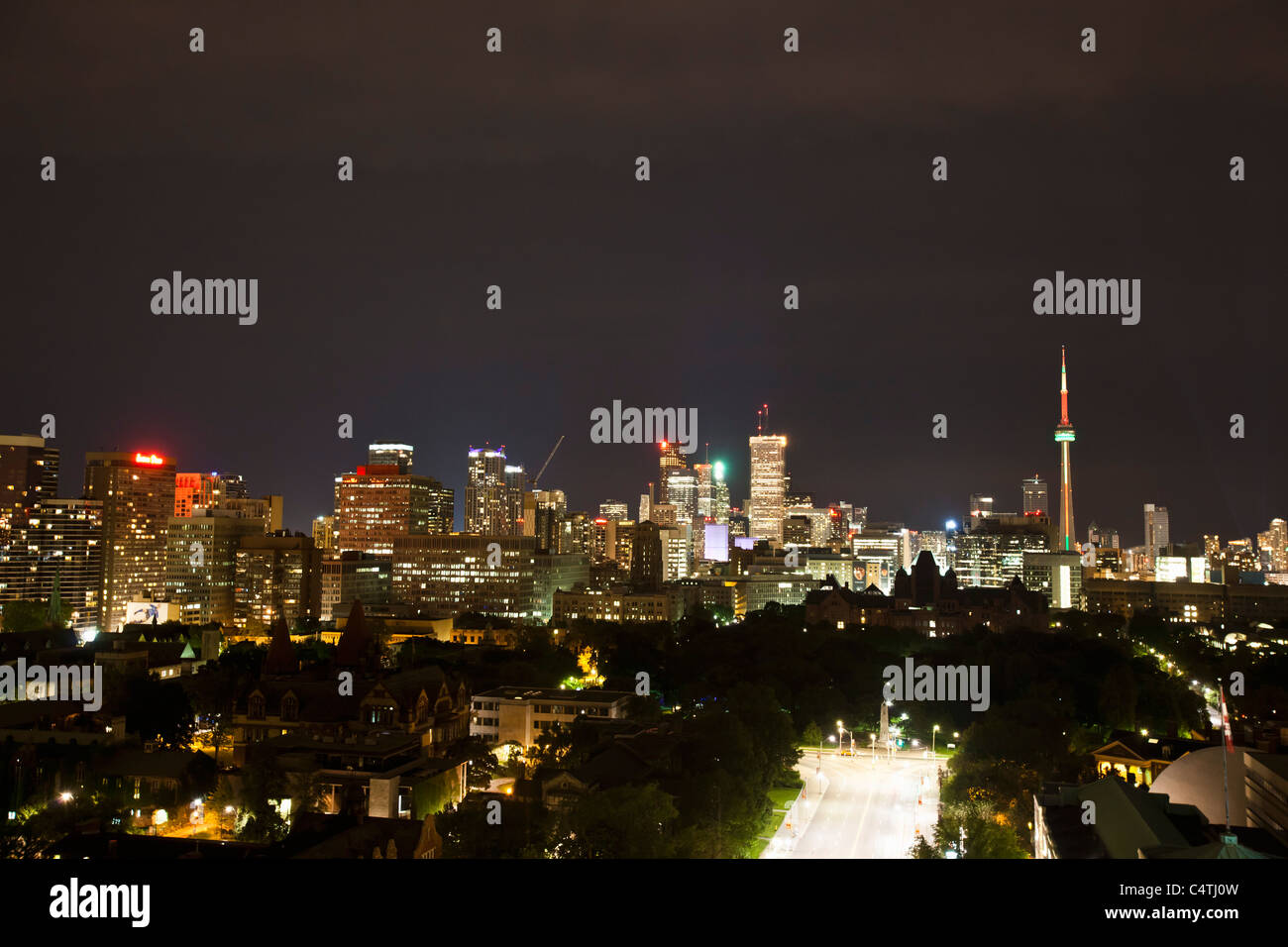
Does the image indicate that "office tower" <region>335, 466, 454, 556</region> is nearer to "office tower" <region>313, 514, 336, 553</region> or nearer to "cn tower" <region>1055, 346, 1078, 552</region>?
"office tower" <region>313, 514, 336, 553</region>

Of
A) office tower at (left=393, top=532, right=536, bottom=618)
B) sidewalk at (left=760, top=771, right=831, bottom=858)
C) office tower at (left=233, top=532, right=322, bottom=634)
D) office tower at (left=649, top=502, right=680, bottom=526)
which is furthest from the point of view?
office tower at (left=649, top=502, right=680, bottom=526)

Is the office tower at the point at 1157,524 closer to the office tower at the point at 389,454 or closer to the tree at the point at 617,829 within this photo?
the office tower at the point at 389,454

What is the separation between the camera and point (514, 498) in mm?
120875

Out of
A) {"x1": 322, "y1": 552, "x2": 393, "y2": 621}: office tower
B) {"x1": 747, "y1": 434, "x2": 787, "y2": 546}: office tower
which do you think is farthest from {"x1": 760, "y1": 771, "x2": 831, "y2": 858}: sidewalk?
{"x1": 747, "y1": 434, "x2": 787, "y2": 546}: office tower

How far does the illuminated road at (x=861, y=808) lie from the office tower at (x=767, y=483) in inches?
4468

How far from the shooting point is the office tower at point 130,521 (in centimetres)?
6894

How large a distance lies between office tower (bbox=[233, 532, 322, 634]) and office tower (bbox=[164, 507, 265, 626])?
175cm

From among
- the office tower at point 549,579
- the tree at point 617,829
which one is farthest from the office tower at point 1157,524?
the tree at point 617,829

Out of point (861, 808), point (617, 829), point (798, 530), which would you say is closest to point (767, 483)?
point (798, 530)

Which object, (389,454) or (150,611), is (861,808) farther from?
(389,454)

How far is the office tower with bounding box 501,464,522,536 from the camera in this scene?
11529 centimetres
